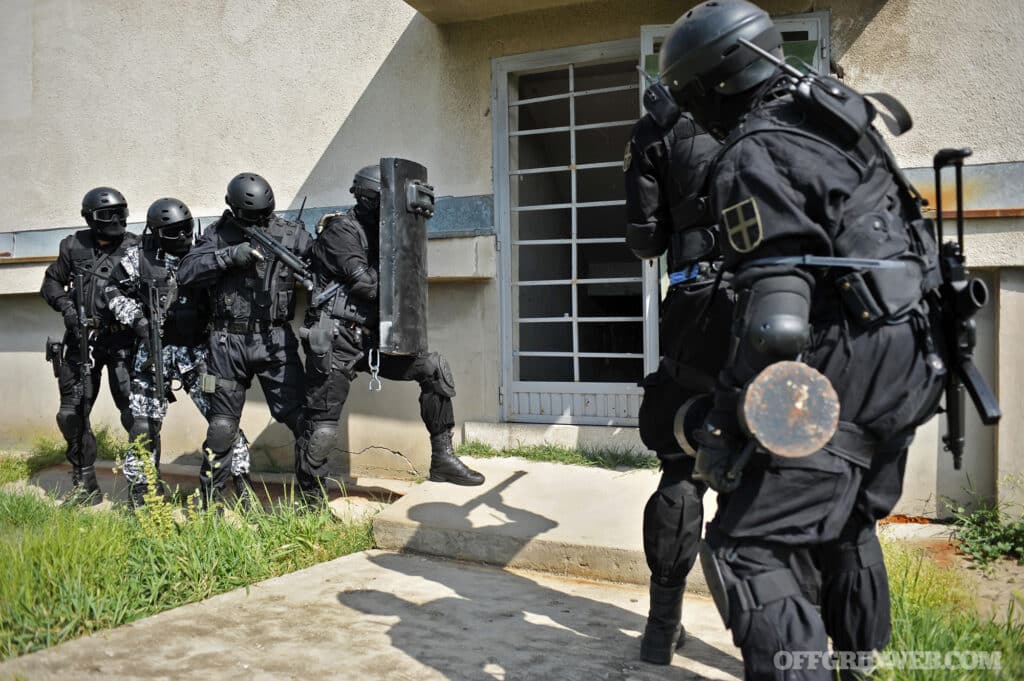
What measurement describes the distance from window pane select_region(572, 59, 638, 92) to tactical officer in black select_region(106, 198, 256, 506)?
2.90 metres

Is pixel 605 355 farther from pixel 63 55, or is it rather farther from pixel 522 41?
pixel 63 55

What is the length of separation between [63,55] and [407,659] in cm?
708

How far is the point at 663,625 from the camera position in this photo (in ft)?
10.2

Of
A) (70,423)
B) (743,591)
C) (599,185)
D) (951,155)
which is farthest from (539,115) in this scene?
(743,591)

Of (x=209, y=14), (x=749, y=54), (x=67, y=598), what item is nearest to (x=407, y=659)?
(x=67, y=598)

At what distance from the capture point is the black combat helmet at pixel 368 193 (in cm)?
532

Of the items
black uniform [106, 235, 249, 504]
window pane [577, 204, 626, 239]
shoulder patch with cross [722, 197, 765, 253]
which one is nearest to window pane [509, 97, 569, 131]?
window pane [577, 204, 626, 239]

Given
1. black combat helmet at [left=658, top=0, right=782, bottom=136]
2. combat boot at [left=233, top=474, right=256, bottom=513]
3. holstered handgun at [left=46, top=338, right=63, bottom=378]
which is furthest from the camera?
holstered handgun at [left=46, top=338, right=63, bottom=378]

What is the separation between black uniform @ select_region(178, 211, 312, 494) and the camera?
545 centimetres

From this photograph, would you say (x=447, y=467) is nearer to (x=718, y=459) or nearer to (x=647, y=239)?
(x=647, y=239)

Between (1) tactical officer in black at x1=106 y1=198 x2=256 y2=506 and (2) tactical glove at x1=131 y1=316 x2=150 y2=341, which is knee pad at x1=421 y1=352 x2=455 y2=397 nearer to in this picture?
(1) tactical officer in black at x1=106 y1=198 x2=256 y2=506

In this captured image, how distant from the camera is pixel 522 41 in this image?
239 inches

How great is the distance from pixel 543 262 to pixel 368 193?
1974 mm

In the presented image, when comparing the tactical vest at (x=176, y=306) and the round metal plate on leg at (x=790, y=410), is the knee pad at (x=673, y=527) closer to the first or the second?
the round metal plate on leg at (x=790, y=410)
